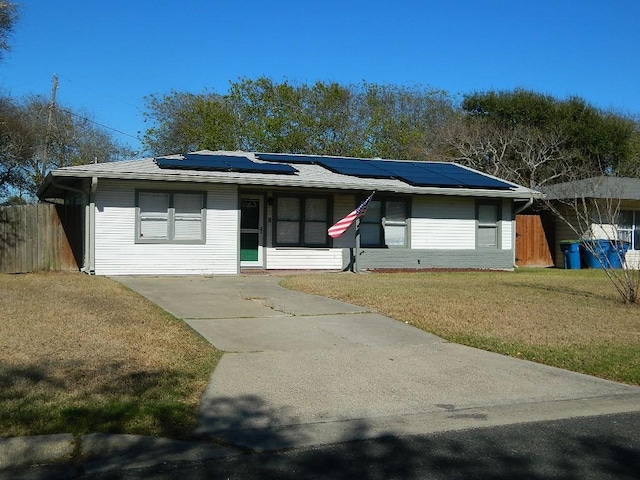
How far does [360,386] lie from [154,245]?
37.7 ft

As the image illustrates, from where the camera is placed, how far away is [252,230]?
19.5 meters

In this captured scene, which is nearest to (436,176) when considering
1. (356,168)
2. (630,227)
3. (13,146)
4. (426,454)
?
(356,168)

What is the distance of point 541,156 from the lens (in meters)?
36.7

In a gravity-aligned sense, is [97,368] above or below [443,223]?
below

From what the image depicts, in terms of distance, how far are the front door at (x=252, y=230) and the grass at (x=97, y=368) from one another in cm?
769

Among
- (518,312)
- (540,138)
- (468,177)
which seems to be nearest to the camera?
(518,312)

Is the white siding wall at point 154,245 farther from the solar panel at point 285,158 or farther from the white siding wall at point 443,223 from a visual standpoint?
the white siding wall at point 443,223

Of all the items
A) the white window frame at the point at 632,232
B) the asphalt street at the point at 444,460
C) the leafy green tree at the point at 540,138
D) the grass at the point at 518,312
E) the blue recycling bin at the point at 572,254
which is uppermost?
the leafy green tree at the point at 540,138

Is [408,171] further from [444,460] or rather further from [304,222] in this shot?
[444,460]

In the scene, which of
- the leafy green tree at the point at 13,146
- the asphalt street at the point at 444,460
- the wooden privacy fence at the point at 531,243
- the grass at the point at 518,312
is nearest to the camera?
the asphalt street at the point at 444,460

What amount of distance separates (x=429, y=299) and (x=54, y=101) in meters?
31.1

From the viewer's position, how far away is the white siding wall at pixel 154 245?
17.3 meters

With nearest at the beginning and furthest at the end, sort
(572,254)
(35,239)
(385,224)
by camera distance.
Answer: (35,239) < (385,224) < (572,254)

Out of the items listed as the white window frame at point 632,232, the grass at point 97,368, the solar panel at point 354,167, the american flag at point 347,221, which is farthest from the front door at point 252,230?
the white window frame at point 632,232
